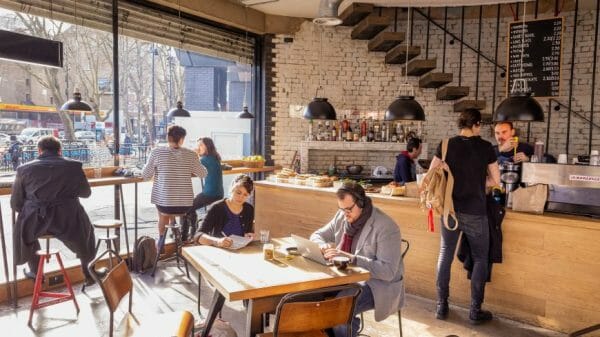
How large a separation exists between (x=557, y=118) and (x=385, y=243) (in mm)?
5557

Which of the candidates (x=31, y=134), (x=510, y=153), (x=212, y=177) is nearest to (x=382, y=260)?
(x=510, y=153)

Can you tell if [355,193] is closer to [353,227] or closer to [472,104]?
[353,227]

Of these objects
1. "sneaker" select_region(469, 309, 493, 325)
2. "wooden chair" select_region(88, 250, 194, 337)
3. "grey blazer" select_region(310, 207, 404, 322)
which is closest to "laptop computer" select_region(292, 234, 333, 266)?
"grey blazer" select_region(310, 207, 404, 322)

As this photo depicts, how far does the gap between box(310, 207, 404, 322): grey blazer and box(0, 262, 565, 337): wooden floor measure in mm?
785

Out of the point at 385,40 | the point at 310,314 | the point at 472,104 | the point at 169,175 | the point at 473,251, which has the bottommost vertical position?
the point at 473,251

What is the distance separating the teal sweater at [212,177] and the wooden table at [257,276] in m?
2.78

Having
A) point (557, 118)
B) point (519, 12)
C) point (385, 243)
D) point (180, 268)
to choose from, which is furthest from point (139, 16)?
point (557, 118)

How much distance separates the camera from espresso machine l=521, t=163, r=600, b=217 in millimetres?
3838

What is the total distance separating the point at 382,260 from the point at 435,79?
15.8ft

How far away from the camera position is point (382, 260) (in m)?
2.99

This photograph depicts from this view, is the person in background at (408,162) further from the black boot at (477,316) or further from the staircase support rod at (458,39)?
the staircase support rod at (458,39)

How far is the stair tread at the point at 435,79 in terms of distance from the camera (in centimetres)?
714

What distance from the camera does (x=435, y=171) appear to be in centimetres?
404

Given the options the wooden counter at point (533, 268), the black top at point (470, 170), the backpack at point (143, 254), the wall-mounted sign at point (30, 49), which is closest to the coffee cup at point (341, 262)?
the black top at point (470, 170)
